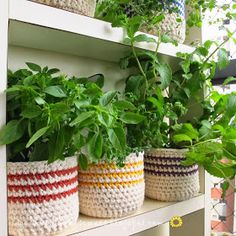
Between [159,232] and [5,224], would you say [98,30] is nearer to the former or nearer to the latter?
[5,224]

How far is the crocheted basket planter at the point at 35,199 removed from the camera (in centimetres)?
46

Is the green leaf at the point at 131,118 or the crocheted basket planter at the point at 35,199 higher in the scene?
the green leaf at the point at 131,118

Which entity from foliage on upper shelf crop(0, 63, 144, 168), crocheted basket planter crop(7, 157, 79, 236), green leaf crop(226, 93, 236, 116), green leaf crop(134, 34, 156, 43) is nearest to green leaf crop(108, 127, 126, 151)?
foliage on upper shelf crop(0, 63, 144, 168)

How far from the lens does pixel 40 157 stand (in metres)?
0.49

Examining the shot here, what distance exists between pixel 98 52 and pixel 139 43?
4.5 inches

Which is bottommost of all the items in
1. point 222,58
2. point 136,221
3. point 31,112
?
point 136,221

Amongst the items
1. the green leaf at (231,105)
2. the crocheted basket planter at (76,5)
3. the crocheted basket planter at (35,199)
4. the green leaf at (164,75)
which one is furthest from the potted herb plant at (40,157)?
the green leaf at (231,105)

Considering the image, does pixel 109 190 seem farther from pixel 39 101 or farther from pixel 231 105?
pixel 231 105

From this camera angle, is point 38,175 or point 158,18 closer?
point 38,175

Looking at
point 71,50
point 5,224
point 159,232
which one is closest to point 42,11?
point 71,50

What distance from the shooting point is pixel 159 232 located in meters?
0.97

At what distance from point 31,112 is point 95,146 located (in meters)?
0.11

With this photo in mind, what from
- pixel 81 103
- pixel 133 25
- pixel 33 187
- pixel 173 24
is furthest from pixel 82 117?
pixel 173 24

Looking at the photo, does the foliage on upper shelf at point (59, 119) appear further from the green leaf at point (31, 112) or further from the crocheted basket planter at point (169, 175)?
the crocheted basket planter at point (169, 175)
